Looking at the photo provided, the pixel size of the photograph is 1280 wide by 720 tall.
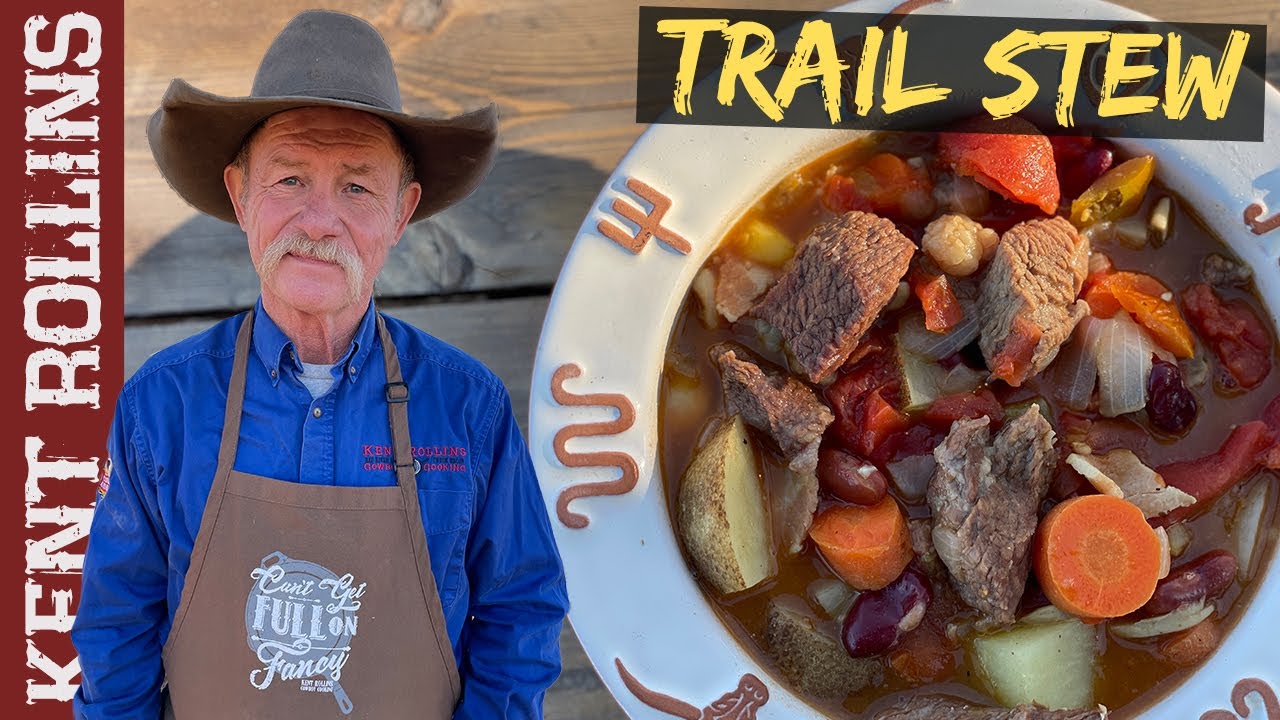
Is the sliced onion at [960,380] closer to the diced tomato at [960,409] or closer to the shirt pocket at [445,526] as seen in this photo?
the diced tomato at [960,409]

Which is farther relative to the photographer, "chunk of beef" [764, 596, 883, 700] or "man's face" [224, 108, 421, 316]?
"chunk of beef" [764, 596, 883, 700]

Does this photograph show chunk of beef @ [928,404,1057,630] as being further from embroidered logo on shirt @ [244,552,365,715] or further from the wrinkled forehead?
the wrinkled forehead

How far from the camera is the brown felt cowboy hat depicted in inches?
75.4

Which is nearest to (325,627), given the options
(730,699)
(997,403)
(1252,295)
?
(730,699)

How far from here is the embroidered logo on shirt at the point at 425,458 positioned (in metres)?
2.04

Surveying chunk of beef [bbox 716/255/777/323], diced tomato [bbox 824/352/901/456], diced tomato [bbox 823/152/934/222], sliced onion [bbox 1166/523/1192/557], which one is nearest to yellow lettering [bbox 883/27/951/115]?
diced tomato [bbox 823/152/934/222]

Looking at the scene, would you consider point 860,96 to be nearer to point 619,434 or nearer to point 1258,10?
point 619,434

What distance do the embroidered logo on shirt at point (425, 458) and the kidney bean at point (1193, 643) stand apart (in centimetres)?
169

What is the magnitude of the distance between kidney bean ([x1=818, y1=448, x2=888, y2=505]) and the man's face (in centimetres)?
116

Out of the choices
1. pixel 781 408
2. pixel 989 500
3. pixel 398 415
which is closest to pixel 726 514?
pixel 781 408

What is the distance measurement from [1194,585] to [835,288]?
107cm

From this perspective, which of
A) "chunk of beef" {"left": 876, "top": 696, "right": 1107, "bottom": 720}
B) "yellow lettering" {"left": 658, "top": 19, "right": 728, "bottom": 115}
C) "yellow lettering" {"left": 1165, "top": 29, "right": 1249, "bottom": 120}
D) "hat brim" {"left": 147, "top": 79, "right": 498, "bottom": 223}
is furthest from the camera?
"yellow lettering" {"left": 658, "top": 19, "right": 728, "bottom": 115}

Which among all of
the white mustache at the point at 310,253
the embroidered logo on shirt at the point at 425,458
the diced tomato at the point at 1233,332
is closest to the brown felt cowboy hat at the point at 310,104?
the white mustache at the point at 310,253

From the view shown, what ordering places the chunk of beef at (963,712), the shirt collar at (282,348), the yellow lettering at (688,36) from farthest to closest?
the yellow lettering at (688,36) < the chunk of beef at (963,712) < the shirt collar at (282,348)
